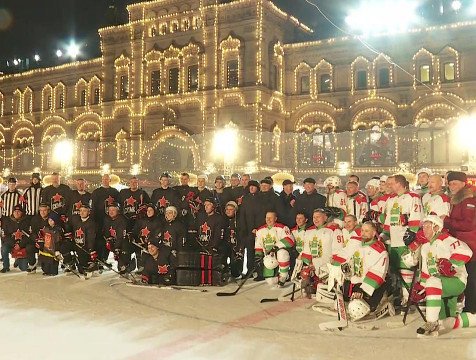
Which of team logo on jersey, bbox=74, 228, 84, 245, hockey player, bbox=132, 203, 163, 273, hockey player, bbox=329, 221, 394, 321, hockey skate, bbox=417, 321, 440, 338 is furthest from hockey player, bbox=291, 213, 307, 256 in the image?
team logo on jersey, bbox=74, 228, 84, 245

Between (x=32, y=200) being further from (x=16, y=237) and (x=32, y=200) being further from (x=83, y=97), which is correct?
(x=83, y=97)

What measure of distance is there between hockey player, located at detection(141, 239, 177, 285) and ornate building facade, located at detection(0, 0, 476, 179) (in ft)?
56.7

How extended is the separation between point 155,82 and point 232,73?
5.85 meters

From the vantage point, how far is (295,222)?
10.6 m

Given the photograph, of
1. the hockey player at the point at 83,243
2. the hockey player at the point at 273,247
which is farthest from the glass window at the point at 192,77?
the hockey player at the point at 273,247

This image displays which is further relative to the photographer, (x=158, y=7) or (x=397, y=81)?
(x=158, y=7)

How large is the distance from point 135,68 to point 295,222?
85.6ft

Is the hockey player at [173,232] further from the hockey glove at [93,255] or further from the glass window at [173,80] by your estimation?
the glass window at [173,80]

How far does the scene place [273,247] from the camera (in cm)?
964

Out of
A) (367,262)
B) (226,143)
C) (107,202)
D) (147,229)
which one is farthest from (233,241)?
(226,143)

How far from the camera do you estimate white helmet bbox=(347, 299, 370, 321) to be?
7.01 metres

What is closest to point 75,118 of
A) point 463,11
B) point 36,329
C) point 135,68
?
point 135,68

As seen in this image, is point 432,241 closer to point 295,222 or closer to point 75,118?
point 295,222

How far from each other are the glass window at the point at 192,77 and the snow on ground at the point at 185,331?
24175 millimetres
